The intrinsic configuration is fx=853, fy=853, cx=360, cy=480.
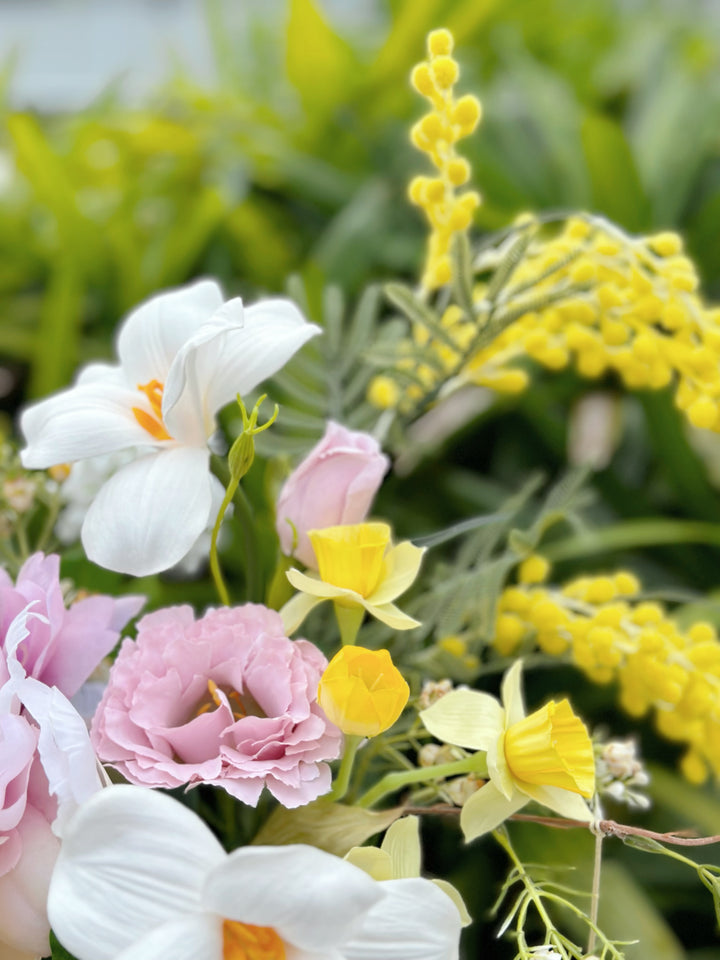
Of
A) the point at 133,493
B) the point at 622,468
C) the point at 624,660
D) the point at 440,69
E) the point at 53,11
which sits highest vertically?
the point at 53,11

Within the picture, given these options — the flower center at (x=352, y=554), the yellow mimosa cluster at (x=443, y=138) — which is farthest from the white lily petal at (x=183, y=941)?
the yellow mimosa cluster at (x=443, y=138)

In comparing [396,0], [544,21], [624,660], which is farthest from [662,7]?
[624,660]

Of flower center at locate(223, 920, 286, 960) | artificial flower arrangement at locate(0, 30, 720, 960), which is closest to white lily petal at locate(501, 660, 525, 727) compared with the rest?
artificial flower arrangement at locate(0, 30, 720, 960)

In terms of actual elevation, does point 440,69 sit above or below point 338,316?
above

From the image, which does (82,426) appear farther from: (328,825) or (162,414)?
(328,825)

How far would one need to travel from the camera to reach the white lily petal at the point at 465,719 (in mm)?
267

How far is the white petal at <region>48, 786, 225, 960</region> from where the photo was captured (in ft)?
0.71

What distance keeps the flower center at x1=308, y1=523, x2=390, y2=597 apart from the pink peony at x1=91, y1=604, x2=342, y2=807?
0.02 m

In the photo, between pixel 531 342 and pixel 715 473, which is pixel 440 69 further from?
pixel 715 473

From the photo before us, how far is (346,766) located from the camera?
10.4 inches

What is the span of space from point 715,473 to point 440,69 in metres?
0.59

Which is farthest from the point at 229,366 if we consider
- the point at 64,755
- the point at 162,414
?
the point at 64,755

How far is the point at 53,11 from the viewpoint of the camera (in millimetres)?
1957

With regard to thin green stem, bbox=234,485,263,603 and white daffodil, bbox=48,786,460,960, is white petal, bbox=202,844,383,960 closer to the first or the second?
white daffodil, bbox=48,786,460,960
